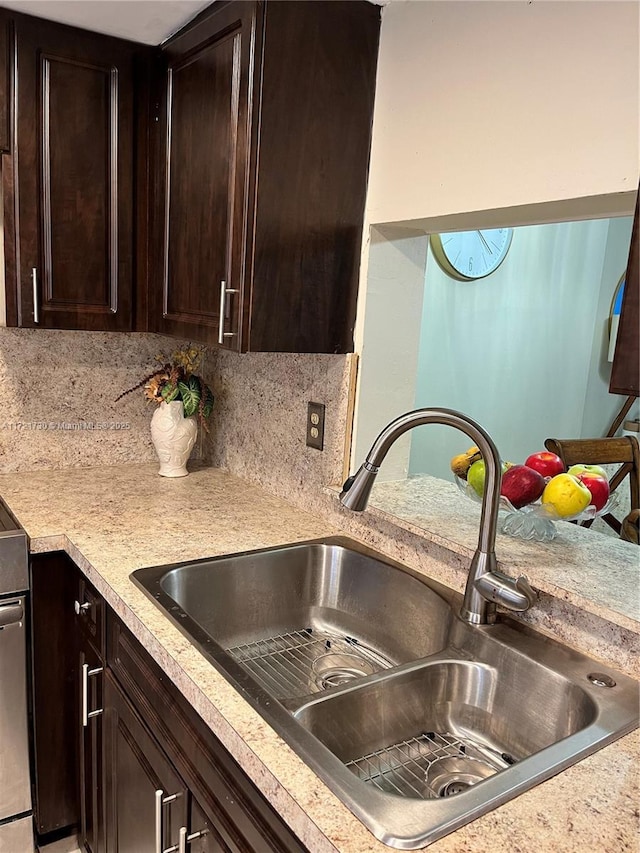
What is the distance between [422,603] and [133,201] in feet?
4.43

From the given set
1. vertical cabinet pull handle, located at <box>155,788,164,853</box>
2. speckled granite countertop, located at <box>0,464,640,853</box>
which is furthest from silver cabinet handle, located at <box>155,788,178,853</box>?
speckled granite countertop, located at <box>0,464,640,853</box>

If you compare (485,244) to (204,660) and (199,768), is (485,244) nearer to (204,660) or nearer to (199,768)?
(204,660)

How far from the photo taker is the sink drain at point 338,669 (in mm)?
1412

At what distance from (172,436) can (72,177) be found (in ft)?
2.59

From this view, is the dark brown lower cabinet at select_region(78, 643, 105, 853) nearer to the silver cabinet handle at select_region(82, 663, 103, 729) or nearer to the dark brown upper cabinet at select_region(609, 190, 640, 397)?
the silver cabinet handle at select_region(82, 663, 103, 729)

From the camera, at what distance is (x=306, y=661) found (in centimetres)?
147

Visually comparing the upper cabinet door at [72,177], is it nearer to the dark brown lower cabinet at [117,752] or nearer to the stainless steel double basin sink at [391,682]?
the dark brown lower cabinet at [117,752]

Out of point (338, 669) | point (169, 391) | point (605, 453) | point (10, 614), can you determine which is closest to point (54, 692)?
point (10, 614)

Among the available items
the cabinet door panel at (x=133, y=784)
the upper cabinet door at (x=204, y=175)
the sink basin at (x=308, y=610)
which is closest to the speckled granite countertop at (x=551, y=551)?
the sink basin at (x=308, y=610)

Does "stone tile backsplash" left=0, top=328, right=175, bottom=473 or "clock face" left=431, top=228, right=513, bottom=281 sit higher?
"clock face" left=431, top=228, right=513, bottom=281

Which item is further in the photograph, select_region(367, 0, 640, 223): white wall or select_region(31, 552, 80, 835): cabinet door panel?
select_region(31, 552, 80, 835): cabinet door panel

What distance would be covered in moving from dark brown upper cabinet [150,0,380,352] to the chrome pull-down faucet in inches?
19.5

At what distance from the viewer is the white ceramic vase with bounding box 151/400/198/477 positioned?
2.14m

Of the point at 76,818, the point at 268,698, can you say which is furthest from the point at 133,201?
the point at 76,818
